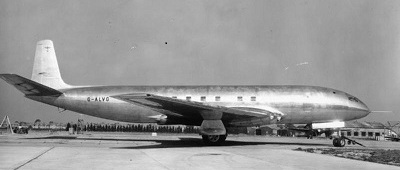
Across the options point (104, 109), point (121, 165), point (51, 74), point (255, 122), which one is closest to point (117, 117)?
point (104, 109)

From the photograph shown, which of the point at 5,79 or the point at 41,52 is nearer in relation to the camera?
the point at 5,79

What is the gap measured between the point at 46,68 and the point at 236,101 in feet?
40.8

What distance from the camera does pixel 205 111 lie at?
64.2 feet

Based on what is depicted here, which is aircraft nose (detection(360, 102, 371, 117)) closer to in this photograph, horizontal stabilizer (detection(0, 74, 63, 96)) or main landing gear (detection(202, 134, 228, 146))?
main landing gear (detection(202, 134, 228, 146))

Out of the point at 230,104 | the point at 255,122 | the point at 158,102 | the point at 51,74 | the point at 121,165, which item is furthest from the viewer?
the point at 51,74

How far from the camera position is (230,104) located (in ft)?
75.4

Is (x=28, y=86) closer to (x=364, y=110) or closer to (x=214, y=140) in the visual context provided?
(x=214, y=140)

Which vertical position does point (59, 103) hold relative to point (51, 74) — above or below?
below

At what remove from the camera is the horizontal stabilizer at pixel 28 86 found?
20.1 meters

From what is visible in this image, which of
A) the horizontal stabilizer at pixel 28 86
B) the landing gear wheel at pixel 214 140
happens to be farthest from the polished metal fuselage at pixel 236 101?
the landing gear wheel at pixel 214 140

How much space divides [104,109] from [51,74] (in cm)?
455

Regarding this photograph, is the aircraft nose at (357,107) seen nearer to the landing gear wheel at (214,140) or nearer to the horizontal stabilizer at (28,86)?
the landing gear wheel at (214,140)

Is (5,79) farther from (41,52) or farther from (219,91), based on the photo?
(219,91)

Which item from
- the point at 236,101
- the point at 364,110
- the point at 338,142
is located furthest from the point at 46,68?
the point at 364,110
